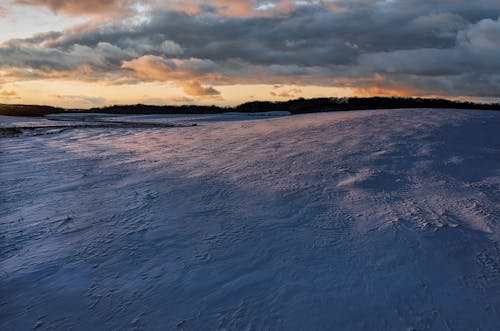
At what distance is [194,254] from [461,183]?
379 cm

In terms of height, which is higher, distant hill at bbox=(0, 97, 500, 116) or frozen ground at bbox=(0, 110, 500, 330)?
distant hill at bbox=(0, 97, 500, 116)

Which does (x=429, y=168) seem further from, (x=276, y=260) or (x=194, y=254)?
(x=194, y=254)

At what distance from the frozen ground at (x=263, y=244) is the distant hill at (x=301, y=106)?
20.4 meters

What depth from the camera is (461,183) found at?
499 centimetres

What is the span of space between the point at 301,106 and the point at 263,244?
97.4 feet

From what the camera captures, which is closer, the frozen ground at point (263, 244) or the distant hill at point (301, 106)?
Result: the frozen ground at point (263, 244)

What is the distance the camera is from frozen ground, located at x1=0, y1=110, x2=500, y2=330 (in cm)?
256

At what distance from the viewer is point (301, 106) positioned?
32.2 metres

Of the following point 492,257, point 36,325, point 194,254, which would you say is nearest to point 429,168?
point 492,257

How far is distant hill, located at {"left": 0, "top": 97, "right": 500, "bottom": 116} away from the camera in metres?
27.2

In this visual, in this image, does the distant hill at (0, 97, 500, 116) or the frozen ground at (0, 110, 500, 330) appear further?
the distant hill at (0, 97, 500, 116)

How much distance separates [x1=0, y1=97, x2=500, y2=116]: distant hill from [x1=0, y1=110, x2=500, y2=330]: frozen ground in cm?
2039

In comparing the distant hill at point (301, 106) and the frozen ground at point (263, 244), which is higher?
the distant hill at point (301, 106)

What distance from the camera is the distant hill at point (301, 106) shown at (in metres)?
27.2
